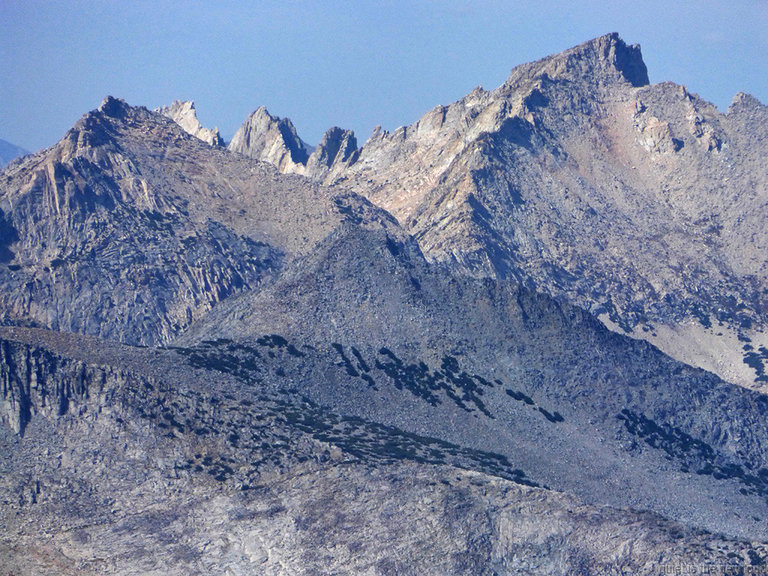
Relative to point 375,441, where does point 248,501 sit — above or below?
below

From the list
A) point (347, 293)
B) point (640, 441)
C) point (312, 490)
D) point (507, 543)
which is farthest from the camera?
point (347, 293)

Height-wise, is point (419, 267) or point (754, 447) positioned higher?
point (419, 267)

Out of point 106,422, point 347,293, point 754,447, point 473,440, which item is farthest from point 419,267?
point 106,422

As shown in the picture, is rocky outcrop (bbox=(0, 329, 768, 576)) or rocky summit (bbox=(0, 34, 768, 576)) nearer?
rocky outcrop (bbox=(0, 329, 768, 576))

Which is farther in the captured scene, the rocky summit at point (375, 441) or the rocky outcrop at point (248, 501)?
the rocky summit at point (375, 441)

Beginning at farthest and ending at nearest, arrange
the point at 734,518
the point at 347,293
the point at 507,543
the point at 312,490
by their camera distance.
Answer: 1. the point at 347,293
2. the point at 734,518
3. the point at 312,490
4. the point at 507,543

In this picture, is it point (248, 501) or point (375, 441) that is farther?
Result: point (375, 441)

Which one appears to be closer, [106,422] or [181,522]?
[181,522]

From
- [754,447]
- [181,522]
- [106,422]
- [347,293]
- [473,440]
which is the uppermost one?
[347,293]

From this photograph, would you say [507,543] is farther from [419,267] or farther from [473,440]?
[419,267]
